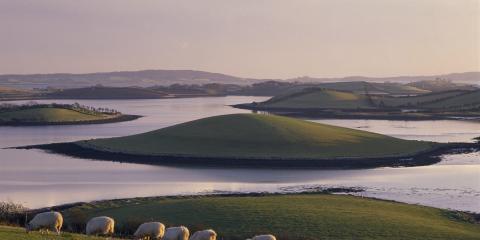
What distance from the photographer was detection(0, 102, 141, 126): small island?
104m

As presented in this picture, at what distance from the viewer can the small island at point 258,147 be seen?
60.2 meters

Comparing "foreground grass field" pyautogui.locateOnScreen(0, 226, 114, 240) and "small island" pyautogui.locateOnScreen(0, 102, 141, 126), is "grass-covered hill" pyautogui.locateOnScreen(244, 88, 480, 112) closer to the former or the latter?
"small island" pyautogui.locateOnScreen(0, 102, 141, 126)

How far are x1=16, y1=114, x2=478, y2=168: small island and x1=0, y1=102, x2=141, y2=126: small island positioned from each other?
35.3m

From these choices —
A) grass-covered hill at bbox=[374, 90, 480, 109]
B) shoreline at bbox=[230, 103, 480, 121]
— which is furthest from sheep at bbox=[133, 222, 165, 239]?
grass-covered hill at bbox=[374, 90, 480, 109]

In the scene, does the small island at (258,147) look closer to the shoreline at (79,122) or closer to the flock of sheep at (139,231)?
the shoreline at (79,122)

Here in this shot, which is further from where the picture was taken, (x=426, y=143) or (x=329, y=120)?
(x=329, y=120)

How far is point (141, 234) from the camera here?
24.6m

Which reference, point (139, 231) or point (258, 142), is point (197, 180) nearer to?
point (258, 142)

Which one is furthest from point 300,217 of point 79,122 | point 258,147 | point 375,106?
point 375,106

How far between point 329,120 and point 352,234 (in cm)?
8611

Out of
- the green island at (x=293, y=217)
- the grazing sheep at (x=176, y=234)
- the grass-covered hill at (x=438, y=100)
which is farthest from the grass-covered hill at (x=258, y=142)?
the grass-covered hill at (x=438, y=100)

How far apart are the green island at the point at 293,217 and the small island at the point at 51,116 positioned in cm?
7038

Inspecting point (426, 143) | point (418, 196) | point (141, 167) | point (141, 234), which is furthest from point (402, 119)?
point (141, 234)

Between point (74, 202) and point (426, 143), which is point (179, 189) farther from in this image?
point (426, 143)
